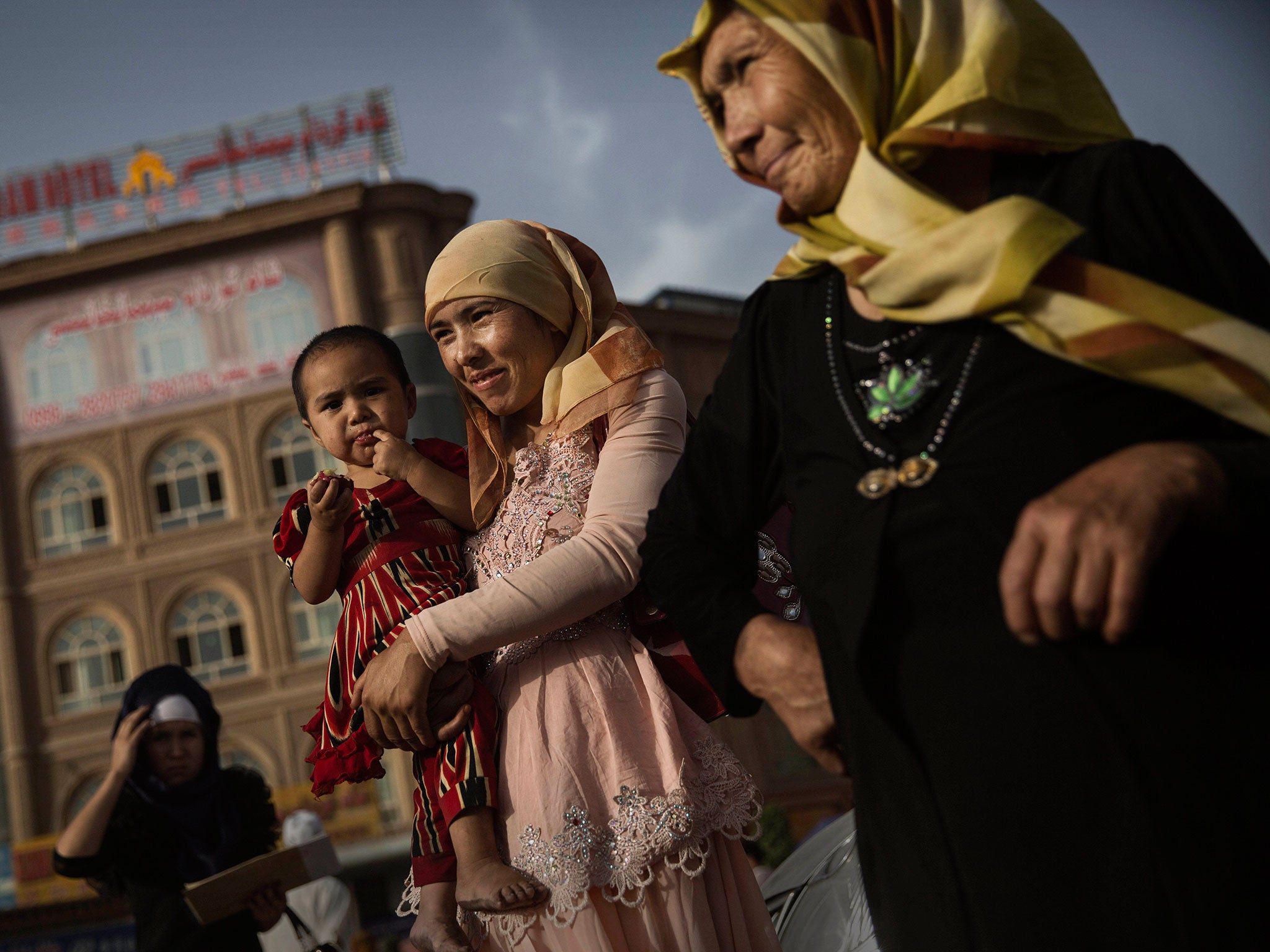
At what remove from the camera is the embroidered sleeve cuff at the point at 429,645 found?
1.97 meters

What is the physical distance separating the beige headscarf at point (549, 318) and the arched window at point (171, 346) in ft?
77.4

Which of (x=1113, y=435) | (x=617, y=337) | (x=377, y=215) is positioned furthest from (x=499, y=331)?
(x=377, y=215)

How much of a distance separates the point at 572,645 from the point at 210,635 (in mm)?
→ 22766

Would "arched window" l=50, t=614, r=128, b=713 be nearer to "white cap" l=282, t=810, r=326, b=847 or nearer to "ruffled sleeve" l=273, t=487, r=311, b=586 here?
"white cap" l=282, t=810, r=326, b=847

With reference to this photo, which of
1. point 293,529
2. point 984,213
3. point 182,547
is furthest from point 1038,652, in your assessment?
A: point 182,547

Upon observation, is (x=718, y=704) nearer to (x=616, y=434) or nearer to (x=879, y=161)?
(x=616, y=434)

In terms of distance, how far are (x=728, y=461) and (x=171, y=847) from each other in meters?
2.92

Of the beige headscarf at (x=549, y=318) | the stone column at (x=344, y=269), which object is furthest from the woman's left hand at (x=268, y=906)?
the stone column at (x=344, y=269)

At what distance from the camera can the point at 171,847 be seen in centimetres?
393

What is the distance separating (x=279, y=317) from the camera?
2461cm

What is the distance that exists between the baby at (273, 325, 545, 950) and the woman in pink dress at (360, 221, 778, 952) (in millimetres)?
46

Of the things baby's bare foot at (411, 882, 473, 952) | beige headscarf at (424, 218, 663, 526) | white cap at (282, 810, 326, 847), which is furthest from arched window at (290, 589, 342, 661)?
baby's bare foot at (411, 882, 473, 952)

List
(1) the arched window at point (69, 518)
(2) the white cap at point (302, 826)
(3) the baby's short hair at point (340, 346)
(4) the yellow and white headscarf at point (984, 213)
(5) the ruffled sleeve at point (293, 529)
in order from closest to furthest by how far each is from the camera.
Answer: (4) the yellow and white headscarf at point (984, 213)
(5) the ruffled sleeve at point (293, 529)
(3) the baby's short hair at point (340, 346)
(2) the white cap at point (302, 826)
(1) the arched window at point (69, 518)

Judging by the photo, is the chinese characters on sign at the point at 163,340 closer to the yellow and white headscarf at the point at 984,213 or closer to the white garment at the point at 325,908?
the white garment at the point at 325,908
